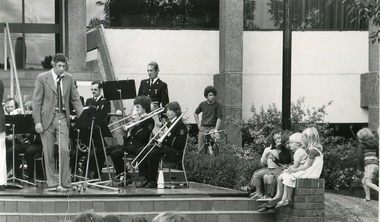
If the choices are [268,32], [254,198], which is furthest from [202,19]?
[254,198]

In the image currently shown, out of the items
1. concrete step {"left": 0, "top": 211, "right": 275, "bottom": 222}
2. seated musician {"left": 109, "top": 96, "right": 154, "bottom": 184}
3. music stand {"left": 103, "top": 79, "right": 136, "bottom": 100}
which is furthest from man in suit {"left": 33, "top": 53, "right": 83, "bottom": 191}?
seated musician {"left": 109, "top": 96, "right": 154, "bottom": 184}

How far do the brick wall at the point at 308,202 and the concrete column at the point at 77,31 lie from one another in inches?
396

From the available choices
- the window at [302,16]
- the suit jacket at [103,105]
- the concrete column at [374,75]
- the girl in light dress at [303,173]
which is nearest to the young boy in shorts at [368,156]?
the girl in light dress at [303,173]

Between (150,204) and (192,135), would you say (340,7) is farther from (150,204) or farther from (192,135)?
(150,204)

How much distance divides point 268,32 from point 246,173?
8.70 metres

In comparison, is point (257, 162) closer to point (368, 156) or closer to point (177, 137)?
point (177, 137)

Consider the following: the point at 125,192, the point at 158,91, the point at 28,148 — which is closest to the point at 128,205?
the point at 125,192

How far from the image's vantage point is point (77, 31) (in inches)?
771

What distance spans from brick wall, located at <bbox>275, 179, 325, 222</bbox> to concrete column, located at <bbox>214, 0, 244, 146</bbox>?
844cm

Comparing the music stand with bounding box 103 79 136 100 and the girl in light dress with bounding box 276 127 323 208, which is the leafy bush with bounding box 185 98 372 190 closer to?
the girl in light dress with bounding box 276 127 323 208

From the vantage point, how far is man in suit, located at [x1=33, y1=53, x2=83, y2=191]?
11.6 m

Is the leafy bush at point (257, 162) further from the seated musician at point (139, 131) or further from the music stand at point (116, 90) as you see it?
the music stand at point (116, 90)

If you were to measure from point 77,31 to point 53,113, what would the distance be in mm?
8283

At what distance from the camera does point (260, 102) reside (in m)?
20.2
